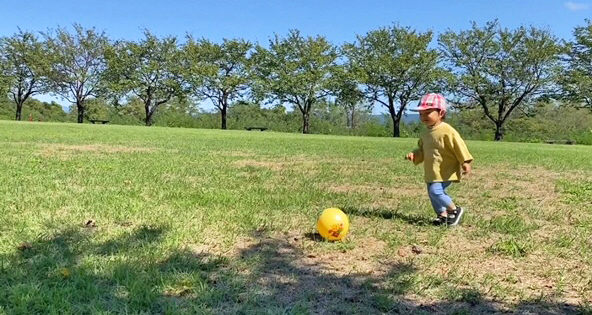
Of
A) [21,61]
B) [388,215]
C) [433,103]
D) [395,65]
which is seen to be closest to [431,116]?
[433,103]

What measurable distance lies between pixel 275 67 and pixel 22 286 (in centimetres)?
4503

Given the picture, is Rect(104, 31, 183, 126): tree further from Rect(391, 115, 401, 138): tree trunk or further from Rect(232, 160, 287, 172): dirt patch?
Rect(232, 160, 287, 172): dirt patch

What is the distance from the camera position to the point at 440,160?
4.53m

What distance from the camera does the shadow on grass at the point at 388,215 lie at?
4658 mm

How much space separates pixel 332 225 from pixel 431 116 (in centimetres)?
157

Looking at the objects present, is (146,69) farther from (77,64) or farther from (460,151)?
(460,151)

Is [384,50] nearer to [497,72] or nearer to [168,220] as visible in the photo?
[497,72]

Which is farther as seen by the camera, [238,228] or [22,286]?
[238,228]

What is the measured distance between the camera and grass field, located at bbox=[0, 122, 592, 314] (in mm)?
2650

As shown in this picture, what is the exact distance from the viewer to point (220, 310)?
98.1 inches

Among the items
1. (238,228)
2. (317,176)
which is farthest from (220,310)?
(317,176)

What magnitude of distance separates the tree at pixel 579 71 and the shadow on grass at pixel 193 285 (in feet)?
138

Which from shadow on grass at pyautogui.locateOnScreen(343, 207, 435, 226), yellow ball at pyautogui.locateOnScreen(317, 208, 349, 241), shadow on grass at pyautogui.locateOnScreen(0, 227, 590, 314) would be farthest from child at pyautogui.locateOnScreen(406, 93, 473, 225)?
shadow on grass at pyautogui.locateOnScreen(0, 227, 590, 314)

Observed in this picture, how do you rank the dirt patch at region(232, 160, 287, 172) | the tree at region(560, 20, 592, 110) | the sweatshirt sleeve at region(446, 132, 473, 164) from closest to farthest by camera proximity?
the sweatshirt sleeve at region(446, 132, 473, 164) → the dirt patch at region(232, 160, 287, 172) → the tree at region(560, 20, 592, 110)
